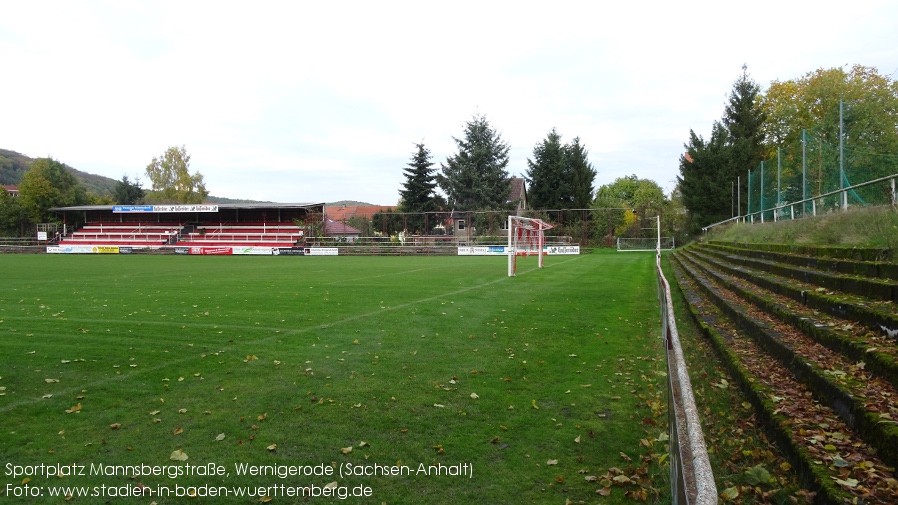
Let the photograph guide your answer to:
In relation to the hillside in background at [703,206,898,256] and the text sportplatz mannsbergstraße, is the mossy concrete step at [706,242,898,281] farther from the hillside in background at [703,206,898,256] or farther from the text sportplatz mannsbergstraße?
the text sportplatz mannsbergstraße

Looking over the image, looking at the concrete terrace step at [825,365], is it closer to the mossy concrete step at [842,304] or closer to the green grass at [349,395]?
the mossy concrete step at [842,304]

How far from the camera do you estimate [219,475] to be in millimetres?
3537

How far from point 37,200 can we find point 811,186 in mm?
67591

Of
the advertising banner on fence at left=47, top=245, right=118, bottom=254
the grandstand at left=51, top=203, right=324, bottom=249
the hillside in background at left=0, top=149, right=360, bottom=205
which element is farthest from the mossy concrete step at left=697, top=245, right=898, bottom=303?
the hillside in background at left=0, top=149, right=360, bottom=205

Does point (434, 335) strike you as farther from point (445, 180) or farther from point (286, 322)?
point (445, 180)

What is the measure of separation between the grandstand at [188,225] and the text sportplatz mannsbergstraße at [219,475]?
40359mm

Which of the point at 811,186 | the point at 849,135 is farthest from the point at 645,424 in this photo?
the point at 811,186

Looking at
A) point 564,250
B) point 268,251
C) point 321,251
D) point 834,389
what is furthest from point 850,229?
point 268,251

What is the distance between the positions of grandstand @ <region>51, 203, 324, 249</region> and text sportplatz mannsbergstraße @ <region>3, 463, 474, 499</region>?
40.4 metres

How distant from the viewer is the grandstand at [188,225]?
44938mm

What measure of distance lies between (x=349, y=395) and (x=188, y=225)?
4915 centimetres

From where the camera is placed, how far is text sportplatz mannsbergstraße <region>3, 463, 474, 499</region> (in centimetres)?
331

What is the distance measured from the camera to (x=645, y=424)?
4.45m

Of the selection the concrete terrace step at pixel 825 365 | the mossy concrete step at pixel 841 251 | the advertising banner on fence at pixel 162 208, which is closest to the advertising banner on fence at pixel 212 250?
the advertising banner on fence at pixel 162 208
